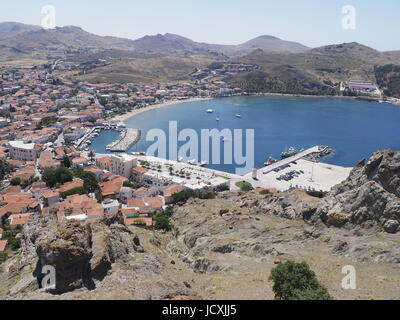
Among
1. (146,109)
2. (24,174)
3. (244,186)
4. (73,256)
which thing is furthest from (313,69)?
Result: (73,256)

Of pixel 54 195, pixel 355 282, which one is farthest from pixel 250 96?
pixel 355 282

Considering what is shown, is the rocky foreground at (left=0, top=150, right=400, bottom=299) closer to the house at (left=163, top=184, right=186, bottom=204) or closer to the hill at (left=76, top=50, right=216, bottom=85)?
the house at (left=163, top=184, right=186, bottom=204)

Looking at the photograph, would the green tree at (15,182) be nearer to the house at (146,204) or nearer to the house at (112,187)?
the house at (112,187)

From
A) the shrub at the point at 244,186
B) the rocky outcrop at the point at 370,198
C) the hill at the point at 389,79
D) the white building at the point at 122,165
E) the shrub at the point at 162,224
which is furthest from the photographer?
the hill at the point at 389,79

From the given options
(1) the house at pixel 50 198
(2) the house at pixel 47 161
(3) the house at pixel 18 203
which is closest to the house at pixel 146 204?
(1) the house at pixel 50 198

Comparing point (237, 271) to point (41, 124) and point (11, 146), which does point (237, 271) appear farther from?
point (41, 124)

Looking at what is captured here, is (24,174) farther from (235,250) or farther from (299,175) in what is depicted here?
(299,175)

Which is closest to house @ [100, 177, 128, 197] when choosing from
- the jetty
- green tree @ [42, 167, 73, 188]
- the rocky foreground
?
green tree @ [42, 167, 73, 188]
